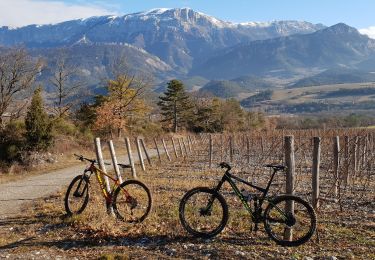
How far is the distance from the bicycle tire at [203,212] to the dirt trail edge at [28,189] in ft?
17.2

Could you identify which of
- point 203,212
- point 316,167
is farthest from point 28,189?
point 316,167

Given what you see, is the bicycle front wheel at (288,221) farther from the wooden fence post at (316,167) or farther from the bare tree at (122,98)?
the bare tree at (122,98)

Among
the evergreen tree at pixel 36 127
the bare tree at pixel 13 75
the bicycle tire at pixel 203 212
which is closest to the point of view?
the bicycle tire at pixel 203 212

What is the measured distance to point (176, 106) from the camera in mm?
77812

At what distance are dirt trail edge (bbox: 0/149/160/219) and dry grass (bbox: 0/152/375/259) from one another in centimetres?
131

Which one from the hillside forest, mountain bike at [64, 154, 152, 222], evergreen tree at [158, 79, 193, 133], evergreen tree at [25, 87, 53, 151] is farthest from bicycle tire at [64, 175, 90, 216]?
evergreen tree at [158, 79, 193, 133]

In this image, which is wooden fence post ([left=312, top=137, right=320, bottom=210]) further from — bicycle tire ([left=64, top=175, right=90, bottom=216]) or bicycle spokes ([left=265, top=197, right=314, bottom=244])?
bicycle tire ([left=64, top=175, right=90, bottom=216])

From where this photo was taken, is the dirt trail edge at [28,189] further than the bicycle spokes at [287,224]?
Yes

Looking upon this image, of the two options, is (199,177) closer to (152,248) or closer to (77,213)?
(77,213)

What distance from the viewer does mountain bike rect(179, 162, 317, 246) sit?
350 inches

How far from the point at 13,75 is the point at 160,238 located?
29783 mm

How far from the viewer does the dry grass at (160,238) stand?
8562 millimetres

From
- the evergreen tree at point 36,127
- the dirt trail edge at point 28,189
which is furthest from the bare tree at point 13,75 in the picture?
the dirt trail edge at point 28,189

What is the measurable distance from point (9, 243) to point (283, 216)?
5559 mm
